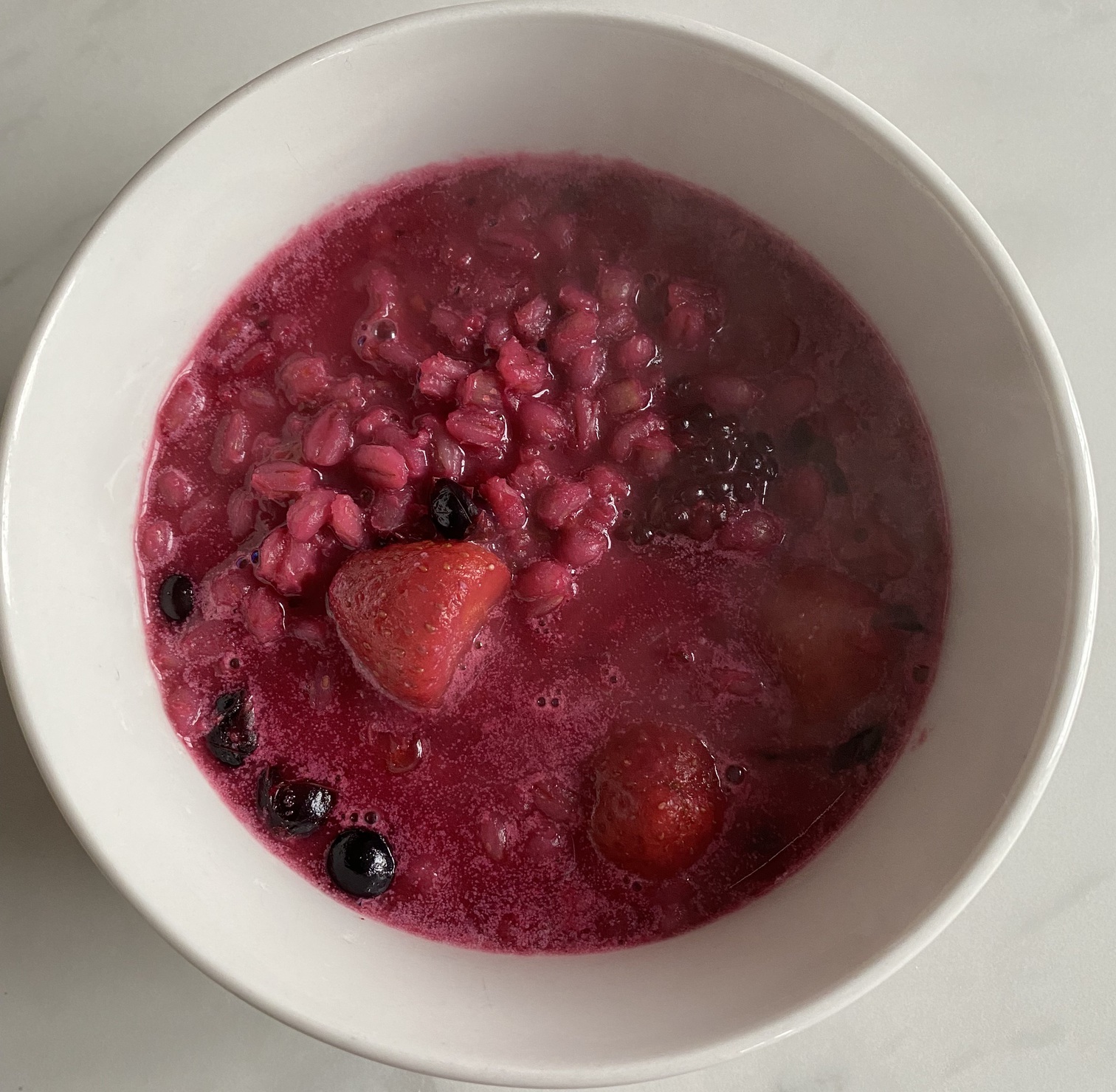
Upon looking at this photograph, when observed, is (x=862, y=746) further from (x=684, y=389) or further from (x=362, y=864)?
(x=362, y=864)

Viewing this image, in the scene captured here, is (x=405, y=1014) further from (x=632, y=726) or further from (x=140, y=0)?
(x=140, y=0)

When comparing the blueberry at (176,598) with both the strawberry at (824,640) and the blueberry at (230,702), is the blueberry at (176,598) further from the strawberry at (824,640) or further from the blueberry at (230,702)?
the strawberry at (824,640)

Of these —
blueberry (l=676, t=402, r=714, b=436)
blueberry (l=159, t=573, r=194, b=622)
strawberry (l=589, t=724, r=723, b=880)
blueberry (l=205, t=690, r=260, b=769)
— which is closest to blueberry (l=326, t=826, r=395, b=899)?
blueberry (l=205, t=690, r=260, b=769)

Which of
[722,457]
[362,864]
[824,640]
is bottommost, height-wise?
[362,864]

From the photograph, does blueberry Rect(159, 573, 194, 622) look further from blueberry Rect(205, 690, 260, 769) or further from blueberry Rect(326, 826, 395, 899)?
blueberry Rect(326, 826, 395, 899)

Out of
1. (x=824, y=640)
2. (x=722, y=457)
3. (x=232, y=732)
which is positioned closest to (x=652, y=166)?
(x=722, y=457)

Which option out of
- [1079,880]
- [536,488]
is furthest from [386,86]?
[1079,880]
